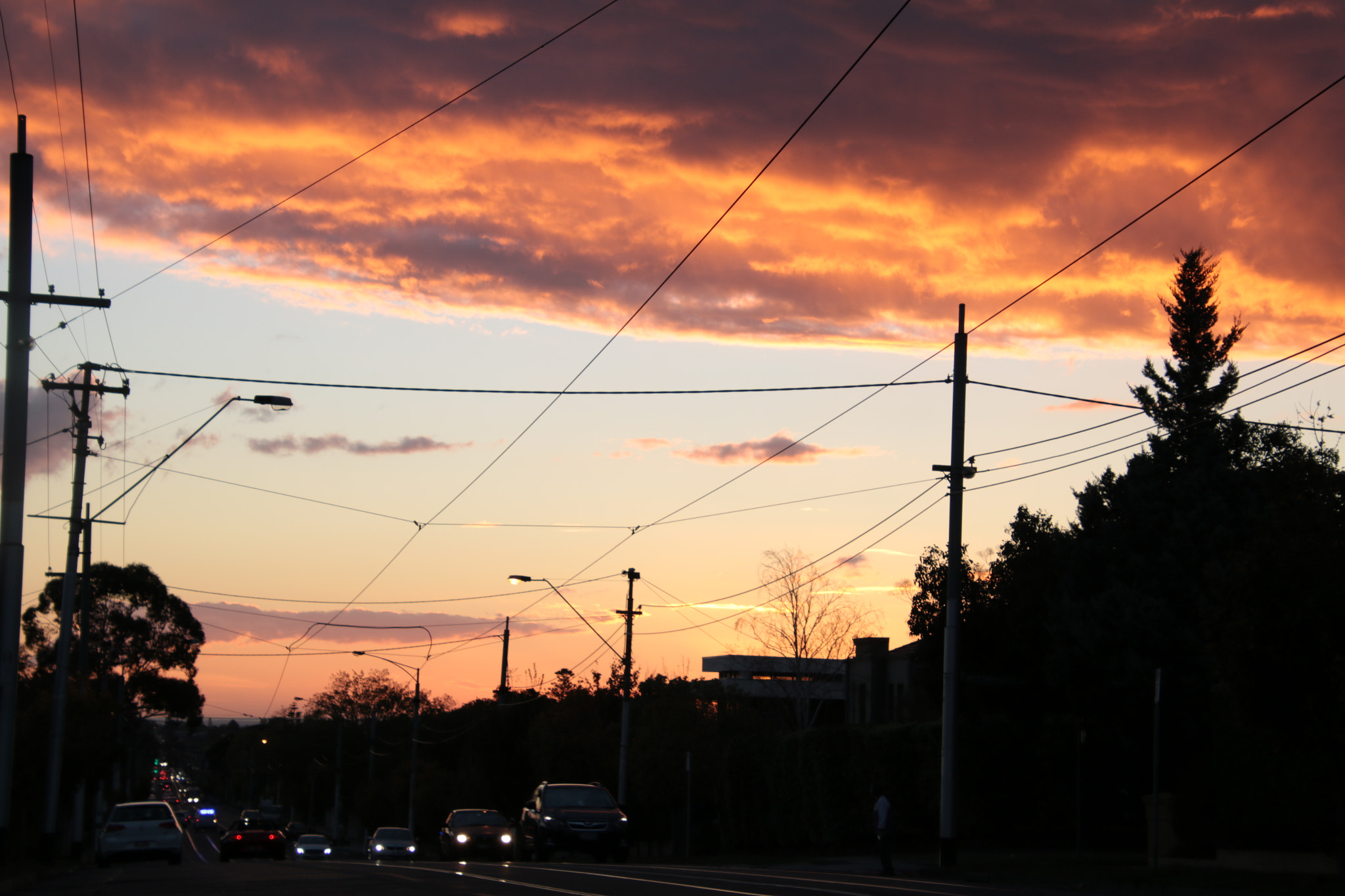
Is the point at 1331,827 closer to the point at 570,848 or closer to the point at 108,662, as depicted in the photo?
the point at 570,848

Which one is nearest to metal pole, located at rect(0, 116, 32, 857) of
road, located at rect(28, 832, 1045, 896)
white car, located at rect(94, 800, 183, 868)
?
road, located at rect(28, 832, 1045, 896)

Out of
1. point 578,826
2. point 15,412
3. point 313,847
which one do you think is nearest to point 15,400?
point 15,412

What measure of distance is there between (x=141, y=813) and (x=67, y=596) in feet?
20.7

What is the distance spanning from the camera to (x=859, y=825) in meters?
32.8

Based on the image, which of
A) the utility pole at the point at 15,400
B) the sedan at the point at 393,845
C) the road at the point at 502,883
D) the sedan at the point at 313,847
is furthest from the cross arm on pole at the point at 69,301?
the sedan at the point at 313,847

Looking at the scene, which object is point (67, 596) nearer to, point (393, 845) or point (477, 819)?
point (477, 819)

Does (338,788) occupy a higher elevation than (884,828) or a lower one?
lower

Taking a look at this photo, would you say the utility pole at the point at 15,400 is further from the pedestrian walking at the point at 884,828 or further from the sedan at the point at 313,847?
the sedan at the point at 313,847

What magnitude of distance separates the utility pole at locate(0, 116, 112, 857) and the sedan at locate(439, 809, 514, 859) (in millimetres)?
18005

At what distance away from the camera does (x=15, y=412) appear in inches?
754

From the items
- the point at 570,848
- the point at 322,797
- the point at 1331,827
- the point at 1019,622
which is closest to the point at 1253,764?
the point at 1331,827

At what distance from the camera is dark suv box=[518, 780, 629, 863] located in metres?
26.5

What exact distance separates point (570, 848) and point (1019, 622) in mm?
13847

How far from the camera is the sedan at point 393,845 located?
161 feet
